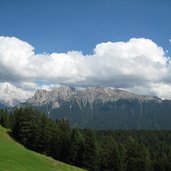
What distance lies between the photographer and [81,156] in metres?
115

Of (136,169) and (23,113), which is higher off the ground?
(23,113)

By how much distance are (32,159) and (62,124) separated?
61210mm

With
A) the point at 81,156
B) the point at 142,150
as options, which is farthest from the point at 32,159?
the point at 142,150

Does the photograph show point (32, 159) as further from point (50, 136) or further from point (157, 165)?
point (157, 165)

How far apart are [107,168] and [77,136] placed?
1777 centimetres

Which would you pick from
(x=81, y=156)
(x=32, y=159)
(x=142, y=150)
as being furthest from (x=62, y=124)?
(x=32, y=159)

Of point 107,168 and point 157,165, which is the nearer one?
point 107,168

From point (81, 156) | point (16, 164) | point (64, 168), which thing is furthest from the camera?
point (81, 156)

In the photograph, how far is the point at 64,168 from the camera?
7488 centimetres

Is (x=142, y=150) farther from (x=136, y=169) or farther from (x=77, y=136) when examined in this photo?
(x=77, y=136)

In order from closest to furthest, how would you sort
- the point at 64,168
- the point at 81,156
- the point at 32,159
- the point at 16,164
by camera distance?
the point at 16,164 → the point at 32,159 → the point at 64,168 → the point at 81,156

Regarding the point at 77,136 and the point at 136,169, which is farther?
the point at 136,169

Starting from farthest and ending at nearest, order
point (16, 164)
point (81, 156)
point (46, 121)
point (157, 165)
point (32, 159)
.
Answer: point (157, 165), point (46, 121), point (81, 156), point (32, 159), point (16, 164)

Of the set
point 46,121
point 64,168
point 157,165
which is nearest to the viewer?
point 64,168
